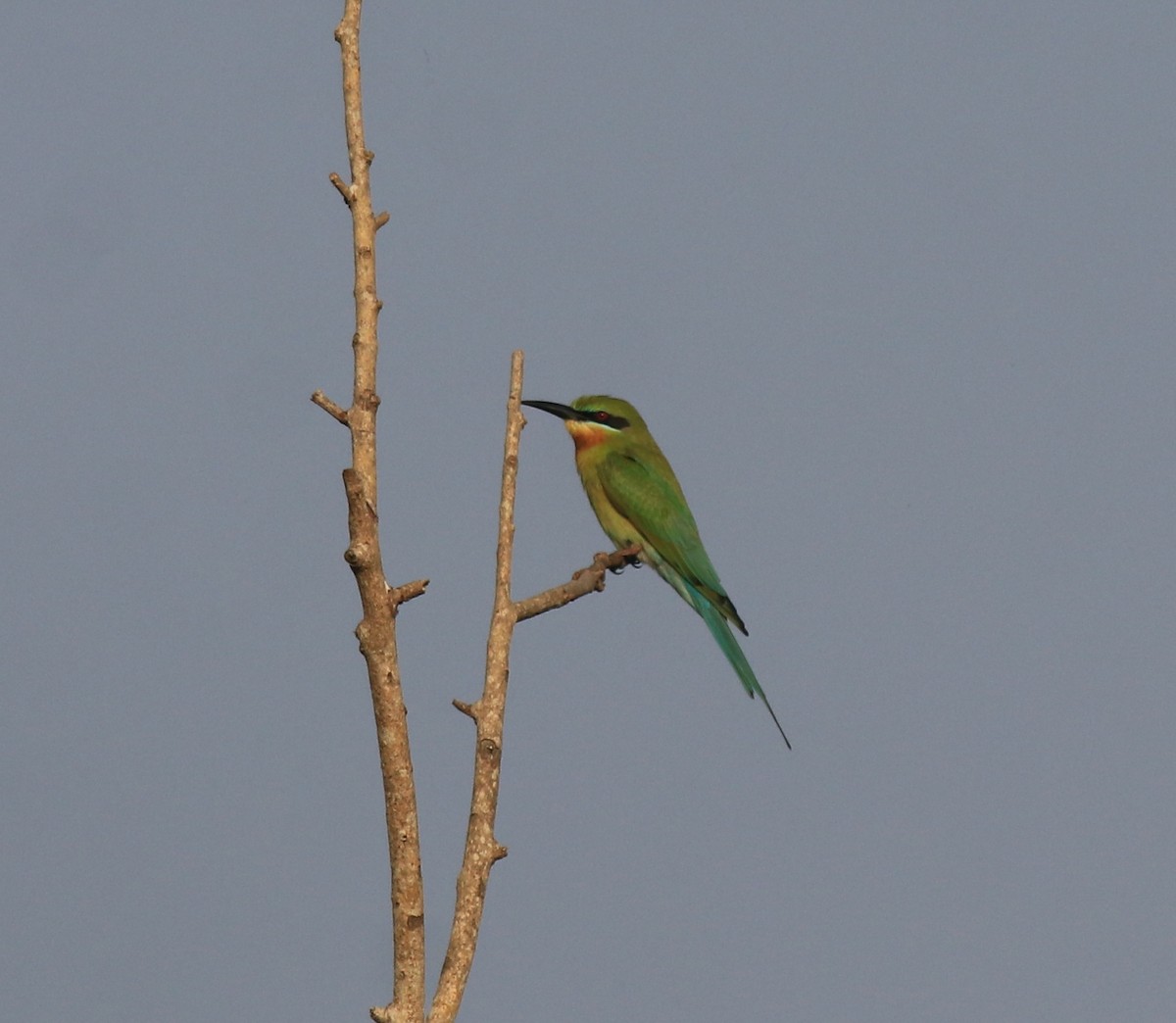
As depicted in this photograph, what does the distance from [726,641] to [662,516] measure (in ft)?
2.55

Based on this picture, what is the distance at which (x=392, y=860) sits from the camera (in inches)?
168

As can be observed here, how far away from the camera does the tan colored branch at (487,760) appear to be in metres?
4.28

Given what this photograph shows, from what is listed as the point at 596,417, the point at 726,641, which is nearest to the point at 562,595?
the point at 726,641

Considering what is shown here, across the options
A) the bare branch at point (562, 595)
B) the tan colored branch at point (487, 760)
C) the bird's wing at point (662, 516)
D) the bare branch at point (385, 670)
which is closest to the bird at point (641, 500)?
the bird's wing at point (662, 516)

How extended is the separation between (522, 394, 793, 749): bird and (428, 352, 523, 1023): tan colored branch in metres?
2.03

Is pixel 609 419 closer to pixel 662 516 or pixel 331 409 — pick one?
pixel 662 516

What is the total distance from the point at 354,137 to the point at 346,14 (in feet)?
1.26

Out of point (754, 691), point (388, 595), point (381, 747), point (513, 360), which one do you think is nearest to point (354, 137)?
point (513, 360)

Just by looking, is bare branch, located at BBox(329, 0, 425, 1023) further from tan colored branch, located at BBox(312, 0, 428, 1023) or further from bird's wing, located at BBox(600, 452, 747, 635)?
bird's wing, located at BBox(600, 452, 747, 635)

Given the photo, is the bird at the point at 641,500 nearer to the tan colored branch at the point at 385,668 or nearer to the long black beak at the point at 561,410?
the long black beak at the point at 561,410

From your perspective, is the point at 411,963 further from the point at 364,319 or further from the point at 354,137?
the point at 354,137

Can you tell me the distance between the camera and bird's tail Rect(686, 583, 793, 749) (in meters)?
Answer: 6.25

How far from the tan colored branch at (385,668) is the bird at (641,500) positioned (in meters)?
2.45

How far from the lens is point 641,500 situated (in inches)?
281
